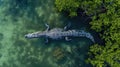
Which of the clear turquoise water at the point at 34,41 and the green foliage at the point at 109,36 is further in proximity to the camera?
the clear turquoise water at the point at 34,41

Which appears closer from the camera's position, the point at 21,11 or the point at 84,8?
the point at 84,8

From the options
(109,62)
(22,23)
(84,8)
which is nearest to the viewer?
(109,62)

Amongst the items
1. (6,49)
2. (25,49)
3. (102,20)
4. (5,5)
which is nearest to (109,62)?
(102,20)

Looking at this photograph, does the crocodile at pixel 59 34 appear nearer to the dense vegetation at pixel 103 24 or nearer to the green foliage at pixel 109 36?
the dense vegetation at pixel 103 24

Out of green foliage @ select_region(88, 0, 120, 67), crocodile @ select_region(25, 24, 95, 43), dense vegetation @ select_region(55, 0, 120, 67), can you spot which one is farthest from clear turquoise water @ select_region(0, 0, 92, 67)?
green foliage @ select_region(88, 0, 120, 67)

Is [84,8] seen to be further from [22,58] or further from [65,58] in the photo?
[22,58]

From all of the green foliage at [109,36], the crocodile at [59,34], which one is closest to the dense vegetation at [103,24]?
the green foliage at [109,36]

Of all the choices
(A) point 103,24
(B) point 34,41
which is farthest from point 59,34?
(A) point 103,24
